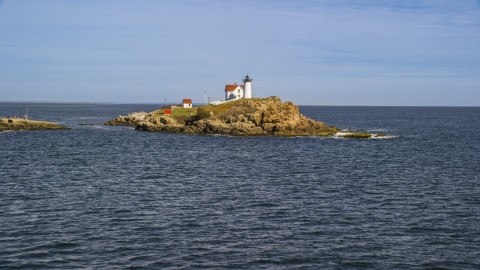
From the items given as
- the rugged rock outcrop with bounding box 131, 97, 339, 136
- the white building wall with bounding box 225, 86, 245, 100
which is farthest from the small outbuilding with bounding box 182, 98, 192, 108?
the rugged rock outcrop with bounding box 131, 97, 339, 136

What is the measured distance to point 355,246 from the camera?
2678cm

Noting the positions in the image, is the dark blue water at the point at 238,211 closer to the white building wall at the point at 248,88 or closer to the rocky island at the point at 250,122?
the rocky island at the point at 250,122

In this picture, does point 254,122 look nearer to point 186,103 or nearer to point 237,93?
point 237,93

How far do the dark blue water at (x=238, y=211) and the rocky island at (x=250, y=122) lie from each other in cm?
3069

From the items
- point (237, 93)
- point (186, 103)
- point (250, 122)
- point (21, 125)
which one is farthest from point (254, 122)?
point (21, 125)

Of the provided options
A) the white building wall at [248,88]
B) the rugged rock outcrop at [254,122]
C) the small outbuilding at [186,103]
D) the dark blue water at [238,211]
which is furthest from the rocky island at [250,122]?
the dark blue water at [238,211]

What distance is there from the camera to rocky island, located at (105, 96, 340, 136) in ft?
309

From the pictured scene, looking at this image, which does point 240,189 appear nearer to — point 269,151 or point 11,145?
point 269,151

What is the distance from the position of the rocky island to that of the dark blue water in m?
30.7

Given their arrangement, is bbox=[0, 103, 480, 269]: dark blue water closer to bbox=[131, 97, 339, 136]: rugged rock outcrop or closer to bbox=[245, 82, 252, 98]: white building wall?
bbox=[131, 97, 339, 136]: rugged rock outcrop

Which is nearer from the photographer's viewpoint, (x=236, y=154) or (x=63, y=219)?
(x=63, y=219)

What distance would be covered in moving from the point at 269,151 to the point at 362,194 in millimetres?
30641

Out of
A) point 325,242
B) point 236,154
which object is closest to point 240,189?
point 325,242

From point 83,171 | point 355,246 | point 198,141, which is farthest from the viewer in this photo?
point 198,141
